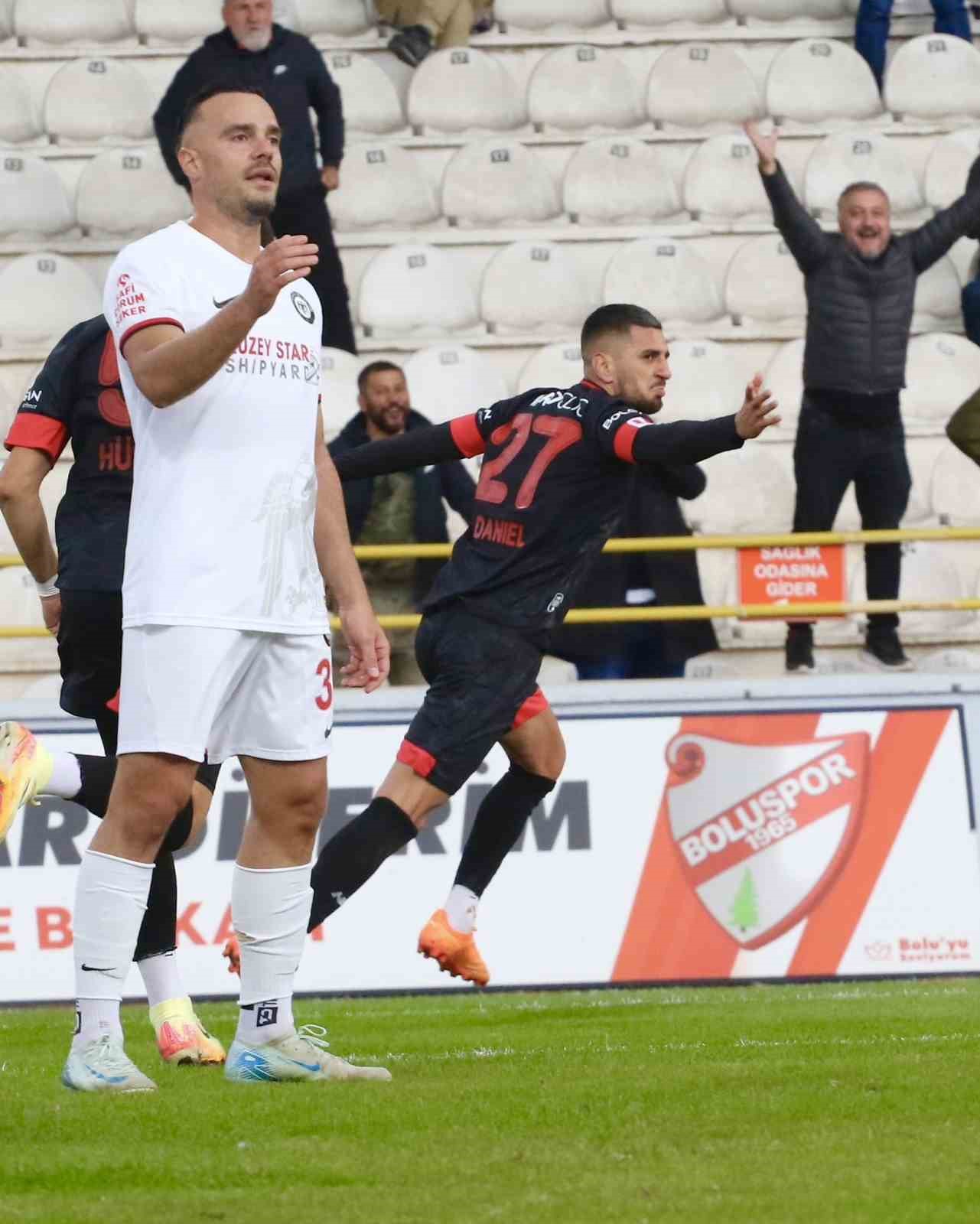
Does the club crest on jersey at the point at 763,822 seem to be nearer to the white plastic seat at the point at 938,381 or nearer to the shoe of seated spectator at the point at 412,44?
the white plastic seat at the point at 938,381

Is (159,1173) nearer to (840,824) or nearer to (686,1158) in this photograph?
(686,1158)

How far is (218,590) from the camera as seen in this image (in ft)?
15.3

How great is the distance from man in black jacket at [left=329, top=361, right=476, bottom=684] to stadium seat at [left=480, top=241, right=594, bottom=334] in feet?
9.49

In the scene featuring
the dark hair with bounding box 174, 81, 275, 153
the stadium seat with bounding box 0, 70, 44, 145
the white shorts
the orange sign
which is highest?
the stadium seat with bounding box 0, 70, 44, 145

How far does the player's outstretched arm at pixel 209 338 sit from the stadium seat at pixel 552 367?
7.55m

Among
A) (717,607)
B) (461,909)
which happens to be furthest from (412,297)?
(461,909)

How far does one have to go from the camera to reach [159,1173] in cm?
379

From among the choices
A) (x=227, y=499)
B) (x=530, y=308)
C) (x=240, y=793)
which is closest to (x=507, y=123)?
(x=530, y=308)

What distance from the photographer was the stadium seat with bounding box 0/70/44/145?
45.4 ft

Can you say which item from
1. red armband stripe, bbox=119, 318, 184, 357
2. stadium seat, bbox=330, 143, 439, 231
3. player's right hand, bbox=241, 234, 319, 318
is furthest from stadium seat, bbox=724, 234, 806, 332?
player's right hand, bbox=241, 234, 319, 318

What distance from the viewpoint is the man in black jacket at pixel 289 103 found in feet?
37.4

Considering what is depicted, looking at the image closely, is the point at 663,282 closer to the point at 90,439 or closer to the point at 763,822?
the point at 763,822

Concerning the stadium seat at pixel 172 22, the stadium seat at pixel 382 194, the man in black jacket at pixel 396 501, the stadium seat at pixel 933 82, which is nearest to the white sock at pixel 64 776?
Answer: the man in black jacket at pixel 396 501

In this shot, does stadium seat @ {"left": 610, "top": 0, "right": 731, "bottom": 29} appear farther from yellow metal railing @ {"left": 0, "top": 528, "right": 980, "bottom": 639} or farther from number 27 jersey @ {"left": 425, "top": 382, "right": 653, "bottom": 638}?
number 27 jersey @ {"left": 425, "top": 382, "right": 653, "bottom": 638}
